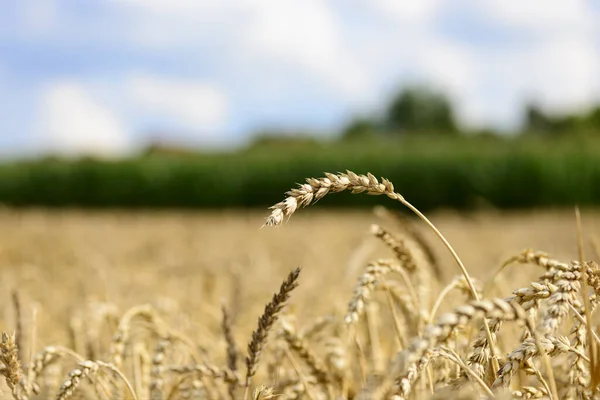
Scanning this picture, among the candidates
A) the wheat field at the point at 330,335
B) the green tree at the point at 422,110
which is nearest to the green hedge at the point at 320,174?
the wheat field at the point at 330,335

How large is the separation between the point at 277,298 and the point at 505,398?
459 millimetres

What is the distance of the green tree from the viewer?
61.6 metres

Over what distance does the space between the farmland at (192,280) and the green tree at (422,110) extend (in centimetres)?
5029

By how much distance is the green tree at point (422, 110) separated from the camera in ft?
202

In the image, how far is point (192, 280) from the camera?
5.16m

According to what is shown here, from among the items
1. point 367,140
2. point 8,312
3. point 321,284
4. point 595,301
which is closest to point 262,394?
point 595,301

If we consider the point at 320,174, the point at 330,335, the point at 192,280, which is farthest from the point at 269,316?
the point at 320,174

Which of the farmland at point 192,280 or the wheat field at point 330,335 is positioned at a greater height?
the wheat field at point 330,335

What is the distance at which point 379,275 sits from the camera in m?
1.15

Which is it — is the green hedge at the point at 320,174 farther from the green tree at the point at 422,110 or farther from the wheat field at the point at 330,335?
the green tree at the point at 422,110

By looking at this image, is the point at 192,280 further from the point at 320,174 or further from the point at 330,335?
the point at 320,174

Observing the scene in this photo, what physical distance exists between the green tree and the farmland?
165 ft

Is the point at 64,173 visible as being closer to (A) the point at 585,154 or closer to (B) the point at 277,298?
(A) the point at 585,154

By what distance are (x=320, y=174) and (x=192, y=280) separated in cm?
2634
